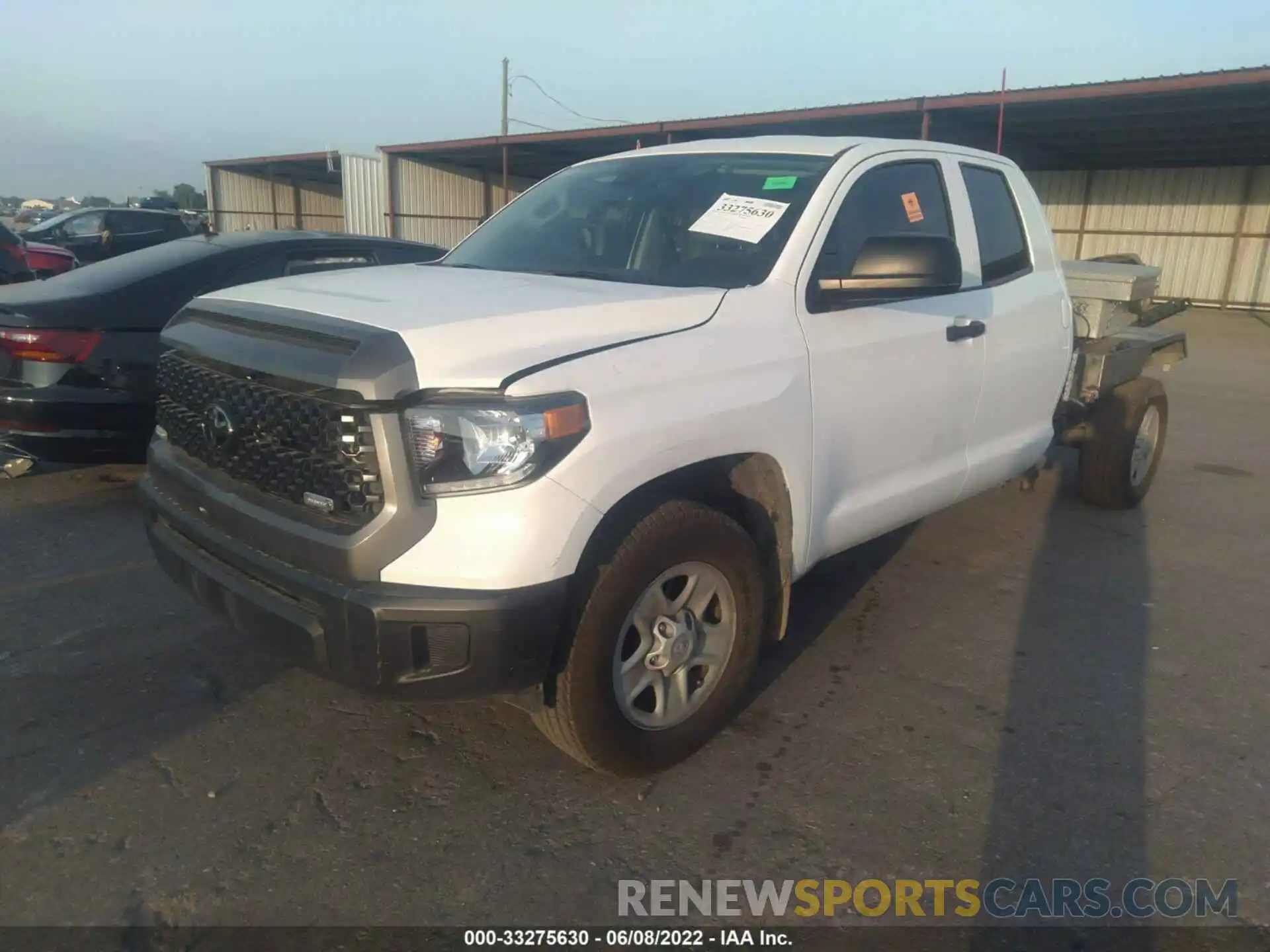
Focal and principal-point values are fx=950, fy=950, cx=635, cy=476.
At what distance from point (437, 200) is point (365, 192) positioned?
2098mm

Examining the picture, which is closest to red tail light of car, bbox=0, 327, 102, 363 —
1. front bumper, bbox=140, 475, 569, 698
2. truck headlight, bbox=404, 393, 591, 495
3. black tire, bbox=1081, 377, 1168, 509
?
front bumper, bbox=140, 475, 569, 698

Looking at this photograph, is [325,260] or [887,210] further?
[325,260]

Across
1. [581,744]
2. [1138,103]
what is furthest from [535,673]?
[1138,103]

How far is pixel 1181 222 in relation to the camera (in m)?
23.7

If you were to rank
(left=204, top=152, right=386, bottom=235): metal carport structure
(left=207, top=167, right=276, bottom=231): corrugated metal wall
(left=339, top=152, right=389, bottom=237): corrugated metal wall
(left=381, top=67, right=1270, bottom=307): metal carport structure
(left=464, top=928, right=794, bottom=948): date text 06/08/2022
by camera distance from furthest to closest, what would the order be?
(left=207, top=167, right=276, bottom=231): corrugated metal wall < (left=204, top=152, right=386, bottom=235): metal carport structure < (left=339, top=152, right=389, bottom=237): corrugated metal wall < (left=381, top=67, right=1270, bottom=307): metal carport structure < (left=464, top=928, right=794, bottom=948): date text 06/08/2022

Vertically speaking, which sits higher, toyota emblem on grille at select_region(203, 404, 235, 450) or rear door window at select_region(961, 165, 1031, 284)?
rear door window at select_region(961, 165, 1031, 284)

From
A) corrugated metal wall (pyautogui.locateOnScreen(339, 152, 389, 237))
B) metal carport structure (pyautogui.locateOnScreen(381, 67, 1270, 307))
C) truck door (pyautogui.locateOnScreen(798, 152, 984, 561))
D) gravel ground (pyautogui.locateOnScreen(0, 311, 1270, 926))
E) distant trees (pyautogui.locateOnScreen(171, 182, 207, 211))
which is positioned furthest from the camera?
distant trees (pyautogui.locateOnScreen(171, 182, 207, 211))

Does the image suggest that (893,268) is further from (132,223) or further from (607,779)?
(132,223)

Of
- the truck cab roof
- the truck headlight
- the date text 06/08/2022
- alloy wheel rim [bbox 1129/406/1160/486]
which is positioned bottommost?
the date text 06/08/2022

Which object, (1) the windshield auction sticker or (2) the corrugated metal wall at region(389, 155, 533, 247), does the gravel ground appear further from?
(2) the corrugated metal wall at region(389, 155, 533, 247)

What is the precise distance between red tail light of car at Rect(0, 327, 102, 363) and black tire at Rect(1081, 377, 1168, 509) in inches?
214

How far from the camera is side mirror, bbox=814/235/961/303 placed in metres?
2.99

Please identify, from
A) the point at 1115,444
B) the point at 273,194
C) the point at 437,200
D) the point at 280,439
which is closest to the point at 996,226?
the point at 1115,444

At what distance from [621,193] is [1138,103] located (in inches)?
594
